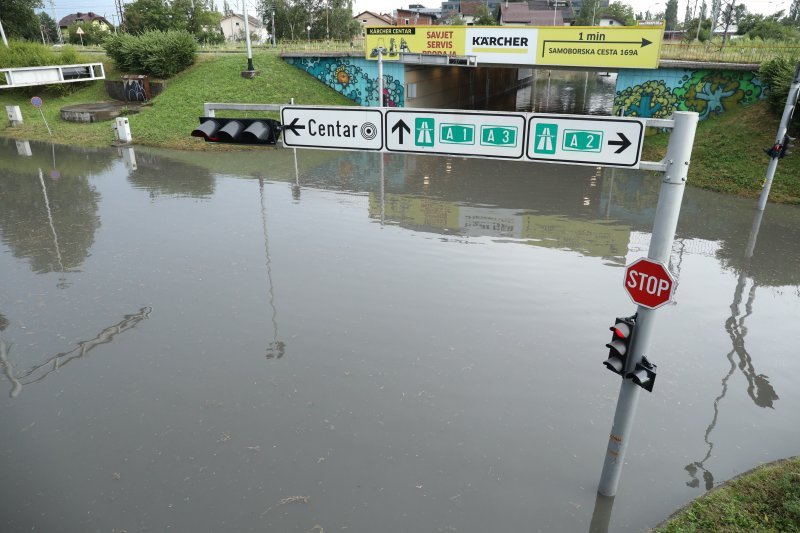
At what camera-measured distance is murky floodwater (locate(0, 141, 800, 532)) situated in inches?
243

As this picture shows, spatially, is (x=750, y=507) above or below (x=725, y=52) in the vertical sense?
below

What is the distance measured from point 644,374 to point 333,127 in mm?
5463

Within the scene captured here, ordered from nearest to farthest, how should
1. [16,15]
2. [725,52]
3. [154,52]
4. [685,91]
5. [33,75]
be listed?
[33,75] → [685,91] → [725,52] → [154,52] → [16,15]

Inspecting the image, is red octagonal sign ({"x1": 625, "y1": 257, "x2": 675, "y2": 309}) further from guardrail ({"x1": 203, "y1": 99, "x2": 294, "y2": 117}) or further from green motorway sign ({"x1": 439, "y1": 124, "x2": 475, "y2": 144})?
guardrail ({"x1": 203, "y1": 99, "x2": 294, "y2": 117})

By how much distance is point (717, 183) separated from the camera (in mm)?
19141

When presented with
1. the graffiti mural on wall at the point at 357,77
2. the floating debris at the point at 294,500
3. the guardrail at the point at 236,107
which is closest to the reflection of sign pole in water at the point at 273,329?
the floating debris at the point at 294,500

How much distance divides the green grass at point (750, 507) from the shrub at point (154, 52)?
3650 cm

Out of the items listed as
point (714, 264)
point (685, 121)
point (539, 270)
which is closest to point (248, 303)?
point (539, 270)

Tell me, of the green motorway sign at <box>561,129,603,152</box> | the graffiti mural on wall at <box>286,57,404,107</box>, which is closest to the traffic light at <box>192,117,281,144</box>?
the green motorway sign at <box>561,129,603,152</box>

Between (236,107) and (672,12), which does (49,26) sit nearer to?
(236,107)

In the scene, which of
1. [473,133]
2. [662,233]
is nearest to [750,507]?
[662,233]

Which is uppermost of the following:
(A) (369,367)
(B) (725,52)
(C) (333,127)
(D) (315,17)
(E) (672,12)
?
(E) (672,12)

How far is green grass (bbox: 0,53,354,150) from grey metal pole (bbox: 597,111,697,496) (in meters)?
25.4

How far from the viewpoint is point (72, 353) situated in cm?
888
